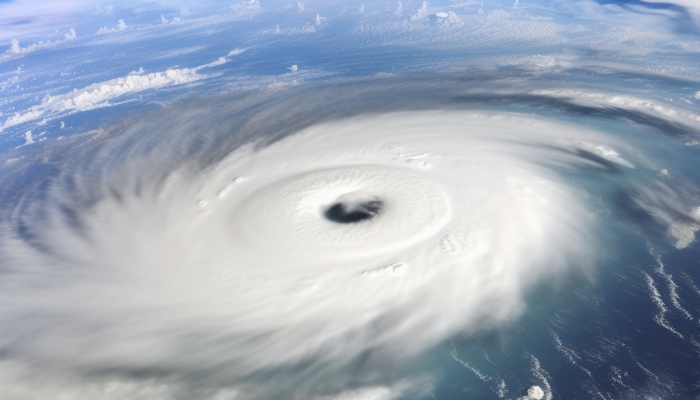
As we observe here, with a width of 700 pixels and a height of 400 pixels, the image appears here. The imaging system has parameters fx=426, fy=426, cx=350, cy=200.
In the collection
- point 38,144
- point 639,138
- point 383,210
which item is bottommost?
point 639,138

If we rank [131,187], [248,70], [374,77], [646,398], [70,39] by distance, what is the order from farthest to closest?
1. [70,39]
2. [248,70]
3. [374,77]
4. [131,187]
5. [646,398]

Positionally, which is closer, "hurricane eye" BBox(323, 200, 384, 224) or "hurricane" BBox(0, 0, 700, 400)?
"hurricane" BBox(0, 0, 700, 400)

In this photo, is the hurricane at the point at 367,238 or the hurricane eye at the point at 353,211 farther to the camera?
the hurricane eye at the point at 353,211

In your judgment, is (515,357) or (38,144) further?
(38,144)

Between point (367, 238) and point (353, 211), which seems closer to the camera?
point (367, 238)

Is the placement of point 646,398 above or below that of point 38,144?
below

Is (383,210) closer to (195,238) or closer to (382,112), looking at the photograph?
(195,238)

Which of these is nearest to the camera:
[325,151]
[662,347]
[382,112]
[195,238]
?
[662,347]

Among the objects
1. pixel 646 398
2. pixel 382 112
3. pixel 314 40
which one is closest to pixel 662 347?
pixel 646 398
